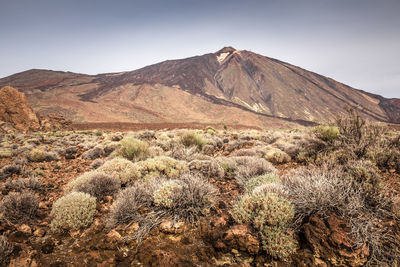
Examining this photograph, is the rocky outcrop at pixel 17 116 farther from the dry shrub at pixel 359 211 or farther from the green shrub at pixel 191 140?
the dry shrub at pixel 359 211

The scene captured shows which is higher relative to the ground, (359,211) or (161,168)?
(359,211)

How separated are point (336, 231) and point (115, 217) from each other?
10.3 ft

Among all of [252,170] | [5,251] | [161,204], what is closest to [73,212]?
[5,251]

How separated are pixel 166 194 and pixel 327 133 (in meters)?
5.77

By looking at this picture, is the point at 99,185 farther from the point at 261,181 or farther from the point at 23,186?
the point at 261,181

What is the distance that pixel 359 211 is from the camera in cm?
255

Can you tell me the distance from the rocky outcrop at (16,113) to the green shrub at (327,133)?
27225 millimetres

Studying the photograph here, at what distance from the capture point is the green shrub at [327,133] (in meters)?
6.08

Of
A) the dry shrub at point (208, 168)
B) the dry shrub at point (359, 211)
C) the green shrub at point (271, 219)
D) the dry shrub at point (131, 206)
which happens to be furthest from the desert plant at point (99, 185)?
the dry shrub at point (359, 211)

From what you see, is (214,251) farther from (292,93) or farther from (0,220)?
(292,93)

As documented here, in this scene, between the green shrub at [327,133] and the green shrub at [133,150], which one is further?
the green shrub at [133,150]

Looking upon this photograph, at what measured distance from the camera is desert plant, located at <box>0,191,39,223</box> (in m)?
3.21

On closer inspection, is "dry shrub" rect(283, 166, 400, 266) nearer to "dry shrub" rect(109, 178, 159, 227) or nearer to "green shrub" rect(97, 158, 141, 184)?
"dry shrub" rect(109, 178, 159, 227)

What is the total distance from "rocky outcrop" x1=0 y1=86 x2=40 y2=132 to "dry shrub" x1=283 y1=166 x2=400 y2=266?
27.5m
